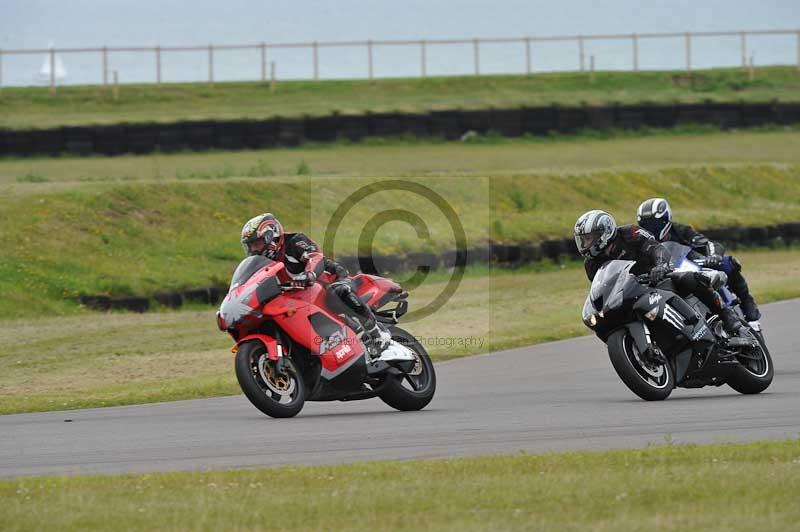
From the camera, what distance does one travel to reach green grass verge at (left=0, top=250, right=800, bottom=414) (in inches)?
607

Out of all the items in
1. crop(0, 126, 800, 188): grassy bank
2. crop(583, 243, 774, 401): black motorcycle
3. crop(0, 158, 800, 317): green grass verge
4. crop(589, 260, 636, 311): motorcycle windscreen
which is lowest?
crop(583, 243, 774, 401): black motorcycle

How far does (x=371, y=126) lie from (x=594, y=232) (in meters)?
30.1

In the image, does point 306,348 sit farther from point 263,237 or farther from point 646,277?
point 646,277

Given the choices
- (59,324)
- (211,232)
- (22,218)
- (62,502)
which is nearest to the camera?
(62,502)

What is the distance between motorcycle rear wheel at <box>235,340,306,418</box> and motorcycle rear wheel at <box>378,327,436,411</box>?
2.36 ft

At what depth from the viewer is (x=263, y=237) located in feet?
38.2

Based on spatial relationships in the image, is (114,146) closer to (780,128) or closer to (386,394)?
(780,128)

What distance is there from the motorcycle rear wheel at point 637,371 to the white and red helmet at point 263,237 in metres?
2.70

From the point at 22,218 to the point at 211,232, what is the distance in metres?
3.64

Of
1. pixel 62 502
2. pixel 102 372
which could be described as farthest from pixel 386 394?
pixel 102 372

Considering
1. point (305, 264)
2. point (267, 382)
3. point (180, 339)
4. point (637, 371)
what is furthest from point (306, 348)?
point (180, 339)

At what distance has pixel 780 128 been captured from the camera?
152ft

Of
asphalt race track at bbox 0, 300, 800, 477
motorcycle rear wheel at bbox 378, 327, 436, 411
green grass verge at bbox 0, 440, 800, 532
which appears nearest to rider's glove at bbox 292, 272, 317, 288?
motorcycle rear wheel at bbox 378, 327, 436, 411

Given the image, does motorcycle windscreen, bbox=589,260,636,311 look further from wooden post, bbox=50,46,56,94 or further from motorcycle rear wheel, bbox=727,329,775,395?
wooden post, bbox=50,46,56,94
